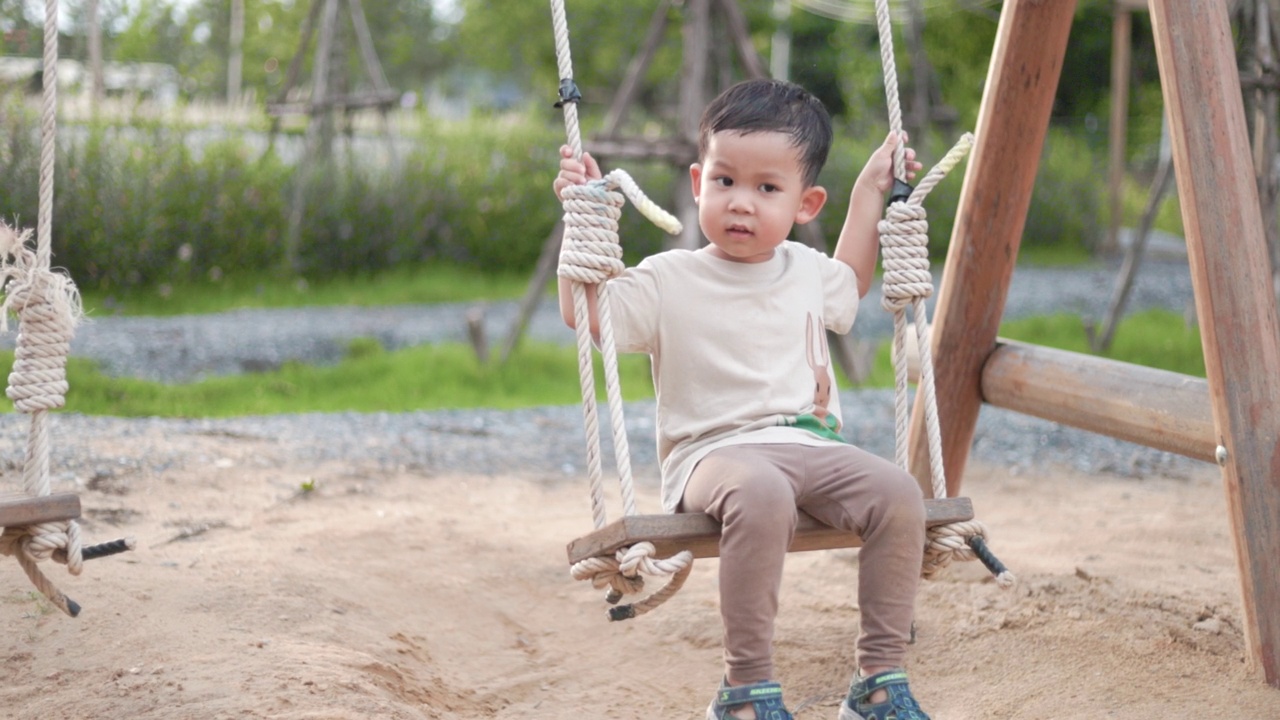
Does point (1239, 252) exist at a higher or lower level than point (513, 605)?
higher

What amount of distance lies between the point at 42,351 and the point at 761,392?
1399mm

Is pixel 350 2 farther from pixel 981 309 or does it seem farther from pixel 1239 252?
pixel 1239 252

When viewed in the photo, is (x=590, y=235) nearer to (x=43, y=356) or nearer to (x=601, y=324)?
(x=601, y=324)

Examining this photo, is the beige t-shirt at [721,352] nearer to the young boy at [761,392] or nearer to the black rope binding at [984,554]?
the young boy at [761,392]

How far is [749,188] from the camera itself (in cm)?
248

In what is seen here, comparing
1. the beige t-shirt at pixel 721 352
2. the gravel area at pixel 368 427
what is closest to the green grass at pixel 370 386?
the gravel area at pixel 368 427

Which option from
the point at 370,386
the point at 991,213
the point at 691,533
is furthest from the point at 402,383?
the point at 691,533

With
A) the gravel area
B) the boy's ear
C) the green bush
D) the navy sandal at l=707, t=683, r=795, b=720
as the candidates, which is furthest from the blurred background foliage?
the navy sandal at l=707, t=683, r=795, b=720

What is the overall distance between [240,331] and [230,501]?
410cm

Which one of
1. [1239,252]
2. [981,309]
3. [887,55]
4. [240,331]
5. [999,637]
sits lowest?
[240,331]

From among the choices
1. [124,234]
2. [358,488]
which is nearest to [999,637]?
[358,488]

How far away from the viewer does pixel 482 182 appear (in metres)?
11.3

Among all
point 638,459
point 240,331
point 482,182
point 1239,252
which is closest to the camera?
point 1239,252

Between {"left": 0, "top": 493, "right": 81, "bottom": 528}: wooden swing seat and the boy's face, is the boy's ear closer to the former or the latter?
the boy's face
